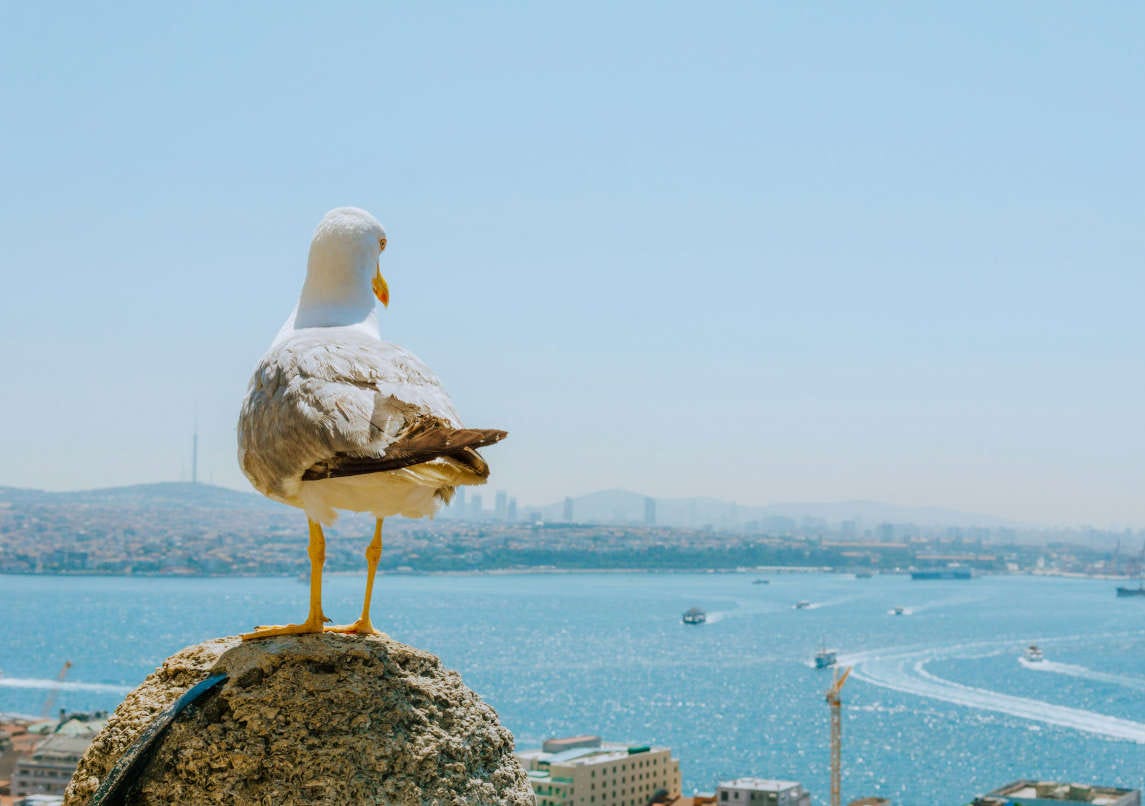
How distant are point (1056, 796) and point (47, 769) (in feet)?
90.0

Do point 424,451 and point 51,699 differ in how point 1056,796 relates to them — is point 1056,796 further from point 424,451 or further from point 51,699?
point 51,699

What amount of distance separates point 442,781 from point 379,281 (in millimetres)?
1490

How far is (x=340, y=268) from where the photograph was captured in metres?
3.75

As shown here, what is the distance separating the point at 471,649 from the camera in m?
79.0

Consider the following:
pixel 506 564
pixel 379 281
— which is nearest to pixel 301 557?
pixel 506 564

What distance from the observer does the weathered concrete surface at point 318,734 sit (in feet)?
9.78

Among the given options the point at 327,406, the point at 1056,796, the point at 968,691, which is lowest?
the point at 968,691

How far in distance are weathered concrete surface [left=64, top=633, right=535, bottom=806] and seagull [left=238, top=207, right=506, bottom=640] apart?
18 cm

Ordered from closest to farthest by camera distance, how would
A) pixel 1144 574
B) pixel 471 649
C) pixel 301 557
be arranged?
1. pixel 471 649
2. pixel 301 557
3. pixel 1144 574

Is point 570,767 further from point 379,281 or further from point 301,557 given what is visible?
point 301,557

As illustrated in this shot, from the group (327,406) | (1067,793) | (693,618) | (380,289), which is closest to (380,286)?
(380,289)

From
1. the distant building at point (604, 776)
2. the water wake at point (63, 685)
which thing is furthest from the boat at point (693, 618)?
the distant building at point (604, 776)

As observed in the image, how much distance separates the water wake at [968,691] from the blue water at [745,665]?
6.6 inches

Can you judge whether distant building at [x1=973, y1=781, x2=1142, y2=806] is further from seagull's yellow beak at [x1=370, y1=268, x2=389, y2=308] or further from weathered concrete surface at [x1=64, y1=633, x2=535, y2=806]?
weathered concrete surface at [x1=64, y1=633, x2=535, y2=806]
